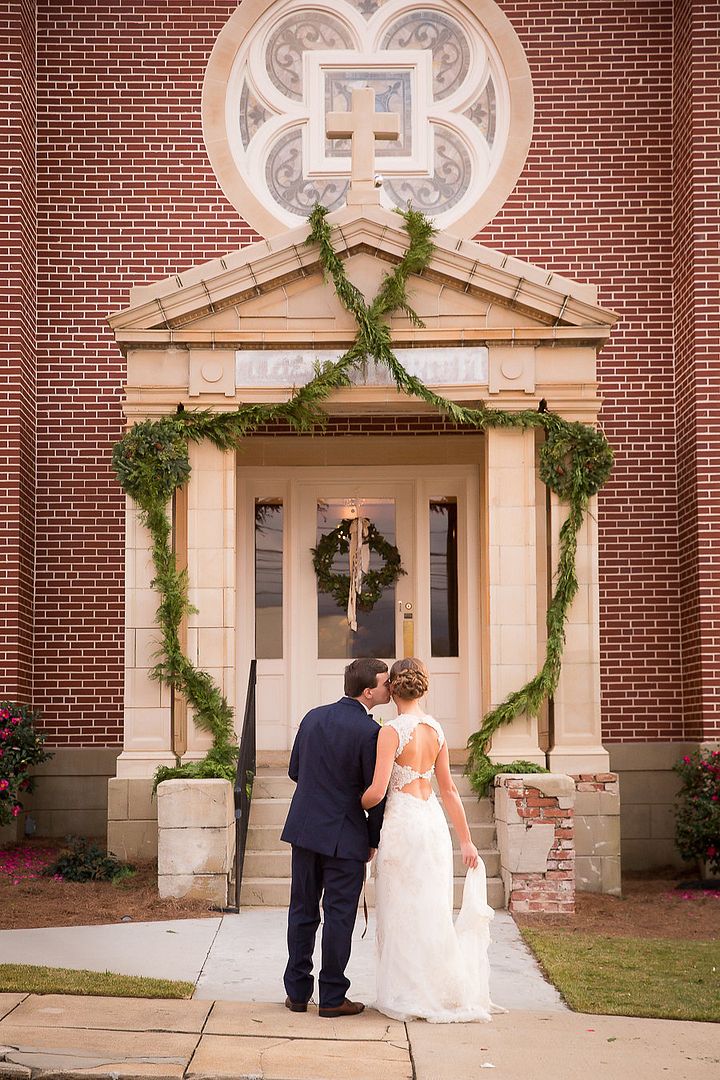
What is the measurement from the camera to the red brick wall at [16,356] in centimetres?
1214

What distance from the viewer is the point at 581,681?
10867 millimetres

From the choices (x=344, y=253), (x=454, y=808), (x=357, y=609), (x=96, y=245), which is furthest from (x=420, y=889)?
(x=96, y=245)

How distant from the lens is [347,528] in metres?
13.2

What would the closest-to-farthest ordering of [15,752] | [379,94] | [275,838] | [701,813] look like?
[275,838] → [701,813] → [15,752] → [379,94]

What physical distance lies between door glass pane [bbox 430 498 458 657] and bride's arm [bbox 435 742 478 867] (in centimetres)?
645

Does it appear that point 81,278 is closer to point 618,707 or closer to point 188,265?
point 188,265

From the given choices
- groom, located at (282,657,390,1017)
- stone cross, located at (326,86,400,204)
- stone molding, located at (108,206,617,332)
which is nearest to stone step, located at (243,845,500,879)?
groom, located at (282,657,390,1017)

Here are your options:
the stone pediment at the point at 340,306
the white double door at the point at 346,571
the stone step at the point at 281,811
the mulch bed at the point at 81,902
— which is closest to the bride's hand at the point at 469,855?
the mulch bed at the point at 81,902

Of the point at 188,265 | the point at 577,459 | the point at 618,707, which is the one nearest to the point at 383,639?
the point at 618,707

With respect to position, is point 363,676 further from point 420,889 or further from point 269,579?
point 269,579

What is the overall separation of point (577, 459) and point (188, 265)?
15.5 feet

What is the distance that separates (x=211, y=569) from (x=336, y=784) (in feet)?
14.6

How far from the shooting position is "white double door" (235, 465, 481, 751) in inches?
513

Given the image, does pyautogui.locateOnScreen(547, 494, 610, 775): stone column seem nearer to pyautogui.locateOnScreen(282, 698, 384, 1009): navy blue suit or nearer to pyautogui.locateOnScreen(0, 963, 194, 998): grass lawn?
pyautogui.locateOnScreen(282, 698, 384, 1009): navy blue suit
